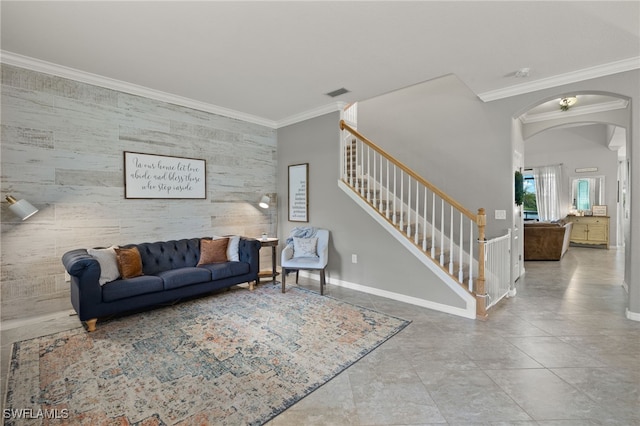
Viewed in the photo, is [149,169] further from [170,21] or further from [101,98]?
[170,21]

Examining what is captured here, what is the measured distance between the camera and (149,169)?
415cm

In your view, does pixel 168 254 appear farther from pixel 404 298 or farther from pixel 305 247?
pixel 404 298

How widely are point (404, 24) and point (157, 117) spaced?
3.49 m

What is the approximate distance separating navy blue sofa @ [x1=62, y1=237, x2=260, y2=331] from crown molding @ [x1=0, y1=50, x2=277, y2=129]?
6.74ft

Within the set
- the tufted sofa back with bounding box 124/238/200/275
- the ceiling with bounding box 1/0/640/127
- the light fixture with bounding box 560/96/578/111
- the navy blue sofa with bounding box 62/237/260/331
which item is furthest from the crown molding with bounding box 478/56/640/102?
the tufted sofa back with bounding box 124/238/200/275

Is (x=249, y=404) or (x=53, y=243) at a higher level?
(x=53, y=243)

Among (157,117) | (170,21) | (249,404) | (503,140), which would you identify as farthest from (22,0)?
(503,140)

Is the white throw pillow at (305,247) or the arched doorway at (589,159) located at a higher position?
the arched doorway at (589,159)

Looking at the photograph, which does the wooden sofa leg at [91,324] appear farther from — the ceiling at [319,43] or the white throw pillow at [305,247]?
the ceiling at [319,43]

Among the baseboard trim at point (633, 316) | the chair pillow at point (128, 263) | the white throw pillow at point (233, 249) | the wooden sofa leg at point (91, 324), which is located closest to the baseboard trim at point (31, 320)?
the wooden sofa leg at point (91, 324)

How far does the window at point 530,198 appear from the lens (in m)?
9.84

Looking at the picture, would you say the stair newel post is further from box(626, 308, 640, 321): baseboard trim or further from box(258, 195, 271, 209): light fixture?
box(258, 195, 271, 209): light fixture

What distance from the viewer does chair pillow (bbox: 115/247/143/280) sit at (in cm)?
345

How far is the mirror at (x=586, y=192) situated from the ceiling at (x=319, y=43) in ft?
22.7
